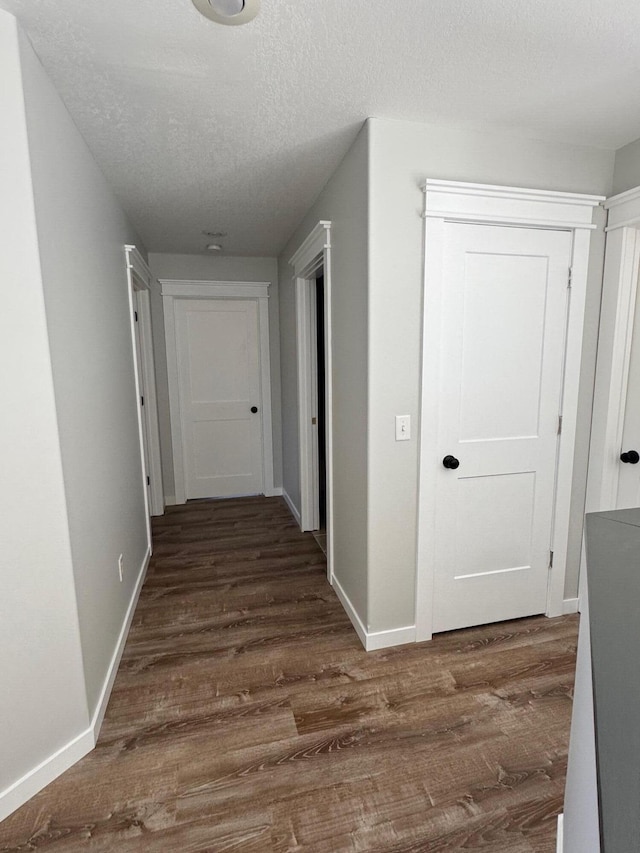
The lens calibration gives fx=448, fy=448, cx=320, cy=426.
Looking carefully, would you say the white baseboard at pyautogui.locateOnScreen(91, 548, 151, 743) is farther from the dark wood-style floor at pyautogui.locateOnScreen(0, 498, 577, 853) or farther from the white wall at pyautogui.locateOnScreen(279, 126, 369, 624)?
the white wall at pyautogui.locateOnScreen(279, 126, 369, 624)

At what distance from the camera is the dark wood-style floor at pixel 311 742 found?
137 centimetres

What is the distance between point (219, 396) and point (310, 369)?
1.40m

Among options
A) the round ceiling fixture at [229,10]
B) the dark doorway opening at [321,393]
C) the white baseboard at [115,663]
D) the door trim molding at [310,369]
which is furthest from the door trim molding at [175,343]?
the round ceiling fixture at [229,10]

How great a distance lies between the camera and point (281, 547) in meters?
3.47

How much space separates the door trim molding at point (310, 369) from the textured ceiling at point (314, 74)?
1.59 feet

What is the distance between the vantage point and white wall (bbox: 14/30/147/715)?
57.7 inches

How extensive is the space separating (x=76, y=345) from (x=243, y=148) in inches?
47.7

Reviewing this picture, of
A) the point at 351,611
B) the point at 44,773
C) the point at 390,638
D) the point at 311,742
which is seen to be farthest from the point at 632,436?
the point at 44,773

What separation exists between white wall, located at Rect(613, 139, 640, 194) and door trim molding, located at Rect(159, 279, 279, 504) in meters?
2.95

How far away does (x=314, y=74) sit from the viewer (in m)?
1.56

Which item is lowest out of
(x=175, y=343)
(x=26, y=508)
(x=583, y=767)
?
(x=583, y=767)

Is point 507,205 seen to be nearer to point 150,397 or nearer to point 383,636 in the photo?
point 383,636

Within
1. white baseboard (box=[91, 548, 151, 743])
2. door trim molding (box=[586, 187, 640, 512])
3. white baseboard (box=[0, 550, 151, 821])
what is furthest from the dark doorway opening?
white baseboard (box=[0, 550, 151, 821])

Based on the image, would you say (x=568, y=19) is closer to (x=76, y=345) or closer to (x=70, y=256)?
(x=70, y=256)
